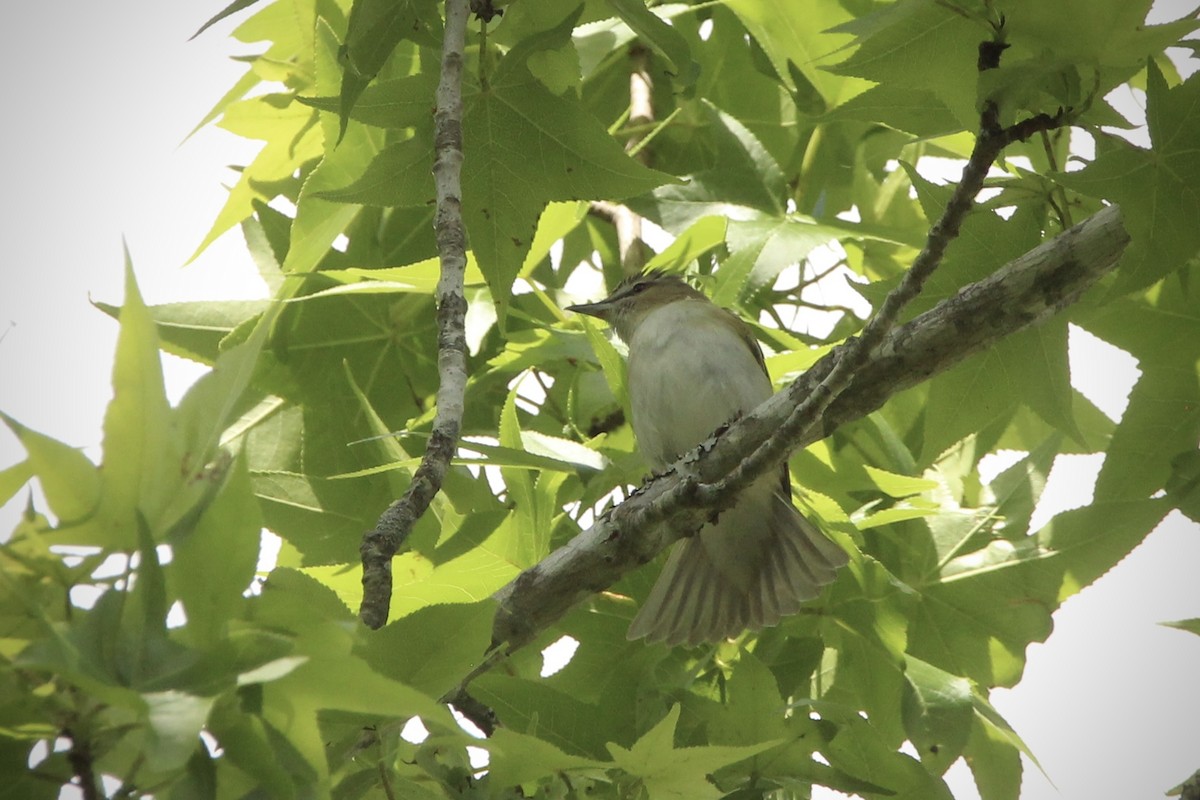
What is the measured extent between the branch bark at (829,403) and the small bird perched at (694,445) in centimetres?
63

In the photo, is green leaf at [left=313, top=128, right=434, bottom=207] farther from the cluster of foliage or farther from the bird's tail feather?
the bird's tail feather

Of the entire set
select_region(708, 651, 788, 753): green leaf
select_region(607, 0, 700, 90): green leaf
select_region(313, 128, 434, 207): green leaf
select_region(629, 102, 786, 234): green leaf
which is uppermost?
select_region(629, 102, 786, 234): green leaf

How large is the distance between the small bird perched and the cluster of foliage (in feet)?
0.38

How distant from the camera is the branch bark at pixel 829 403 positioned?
2729mm

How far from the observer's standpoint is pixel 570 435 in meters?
4.10

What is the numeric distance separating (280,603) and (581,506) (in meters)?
2.19

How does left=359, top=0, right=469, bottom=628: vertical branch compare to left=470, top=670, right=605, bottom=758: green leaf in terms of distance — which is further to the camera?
left=470, top=670, right=605, bottom=758: green leaf

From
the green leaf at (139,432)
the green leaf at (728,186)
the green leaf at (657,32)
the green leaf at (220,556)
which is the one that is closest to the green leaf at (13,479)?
the green leaf at (139,432)

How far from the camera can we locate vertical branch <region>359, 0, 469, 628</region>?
7.66 feet

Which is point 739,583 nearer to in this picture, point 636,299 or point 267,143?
point 636,299

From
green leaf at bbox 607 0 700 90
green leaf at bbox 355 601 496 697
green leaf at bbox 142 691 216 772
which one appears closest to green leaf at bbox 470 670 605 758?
green leaf at bbox 355 601 496 697

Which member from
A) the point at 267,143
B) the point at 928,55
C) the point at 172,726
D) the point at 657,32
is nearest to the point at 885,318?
the point at 928,55

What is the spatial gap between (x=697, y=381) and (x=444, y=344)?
2320mm

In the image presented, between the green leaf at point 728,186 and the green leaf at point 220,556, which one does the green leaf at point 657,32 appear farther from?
the green leaf at point 220,556
